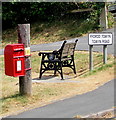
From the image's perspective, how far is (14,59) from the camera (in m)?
7.51

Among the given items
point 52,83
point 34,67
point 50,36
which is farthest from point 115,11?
point 52,83

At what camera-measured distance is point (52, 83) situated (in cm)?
938

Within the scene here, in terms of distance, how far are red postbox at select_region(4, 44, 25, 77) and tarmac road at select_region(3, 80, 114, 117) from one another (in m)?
1.11

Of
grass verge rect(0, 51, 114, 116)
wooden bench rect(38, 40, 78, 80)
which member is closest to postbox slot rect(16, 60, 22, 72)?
grass verge rect(0, 51, 114, 116)

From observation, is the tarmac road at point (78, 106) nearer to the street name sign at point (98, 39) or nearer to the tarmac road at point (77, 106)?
the tarmac road at point (77, 106)

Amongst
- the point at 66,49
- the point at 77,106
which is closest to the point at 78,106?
the point at 77,106

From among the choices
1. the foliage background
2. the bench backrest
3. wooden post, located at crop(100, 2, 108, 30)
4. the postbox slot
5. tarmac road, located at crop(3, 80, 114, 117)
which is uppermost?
the foliage background

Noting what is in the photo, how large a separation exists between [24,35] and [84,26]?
14.9 metres

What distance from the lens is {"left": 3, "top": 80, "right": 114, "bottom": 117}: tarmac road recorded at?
6.29 metres

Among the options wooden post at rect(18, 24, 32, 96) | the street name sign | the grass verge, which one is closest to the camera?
the grass verge

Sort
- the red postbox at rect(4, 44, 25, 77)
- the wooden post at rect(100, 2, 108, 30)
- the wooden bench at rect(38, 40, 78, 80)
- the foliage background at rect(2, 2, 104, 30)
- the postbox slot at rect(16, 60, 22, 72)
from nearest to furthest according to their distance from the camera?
1. the red postbox at rect(4, 44, 25, 77)
2. the postbox slot at rect(16, 60, 22, 72)
3. the wooden bench at rect(38, 40, 78, 80)
4. the wooden post at rect(100, 2, 108, 30)
5. the foliage background at rect(2, 2, 104, 30)

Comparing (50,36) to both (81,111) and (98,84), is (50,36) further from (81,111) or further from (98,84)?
(81,111)

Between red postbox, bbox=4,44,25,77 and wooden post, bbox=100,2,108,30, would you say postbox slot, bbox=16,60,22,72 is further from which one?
wooden post, bbox=100,2,108,30

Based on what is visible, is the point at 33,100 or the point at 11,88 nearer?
the point at 33,100
